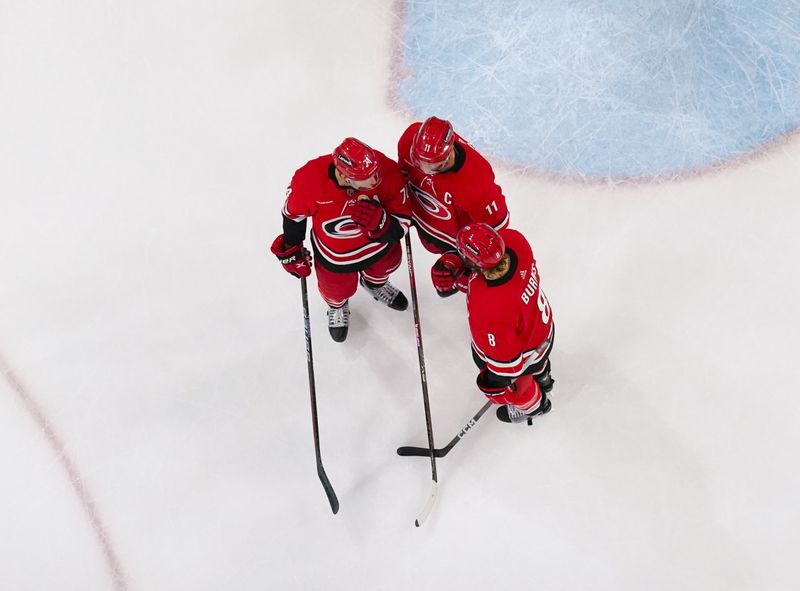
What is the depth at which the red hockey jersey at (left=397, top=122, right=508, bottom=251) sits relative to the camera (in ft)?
8.87

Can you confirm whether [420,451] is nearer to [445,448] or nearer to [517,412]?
[445,448]

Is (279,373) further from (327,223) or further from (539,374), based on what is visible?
(539,374)

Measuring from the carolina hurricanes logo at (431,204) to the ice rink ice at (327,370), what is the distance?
808 millimetres

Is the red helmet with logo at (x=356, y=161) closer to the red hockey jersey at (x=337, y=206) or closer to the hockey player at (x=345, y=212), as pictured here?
the hockey player at (x=345, y=212)

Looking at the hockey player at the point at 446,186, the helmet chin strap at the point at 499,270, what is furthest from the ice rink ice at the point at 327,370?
the helmet chin strap at the point at 499,270

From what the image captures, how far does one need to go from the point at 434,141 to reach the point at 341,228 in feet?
1.73

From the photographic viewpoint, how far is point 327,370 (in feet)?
11.3

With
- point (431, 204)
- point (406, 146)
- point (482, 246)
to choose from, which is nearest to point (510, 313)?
point (482, 246)

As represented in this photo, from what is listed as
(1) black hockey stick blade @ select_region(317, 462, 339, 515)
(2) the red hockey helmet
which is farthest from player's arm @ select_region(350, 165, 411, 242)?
(1) black hockey stick blade @ select_region(317, 462, 339, 515)

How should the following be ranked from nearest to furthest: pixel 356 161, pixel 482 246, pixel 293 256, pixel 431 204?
pixel 482 246 < pixel 356 161 < pixel 431 204 < pixel 293 256

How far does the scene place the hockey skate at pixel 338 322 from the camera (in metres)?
3.43

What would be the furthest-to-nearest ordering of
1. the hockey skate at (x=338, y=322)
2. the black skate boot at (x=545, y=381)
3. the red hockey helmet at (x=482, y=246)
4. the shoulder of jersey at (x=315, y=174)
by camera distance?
1. the hockey skate at (x=338, y=322)
2. the black skate boot at (x=545, y=381)
3. the shoulder of jersey at (x=315, y=174)
4. the red hockey helmet at (x=482, y=246)

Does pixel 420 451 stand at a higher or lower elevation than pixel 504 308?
lower

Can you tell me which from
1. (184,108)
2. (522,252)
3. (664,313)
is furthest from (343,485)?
(184,108)
